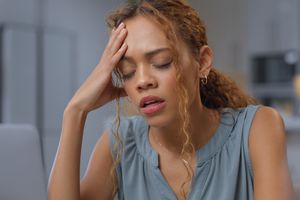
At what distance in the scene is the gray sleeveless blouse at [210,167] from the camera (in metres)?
1.26

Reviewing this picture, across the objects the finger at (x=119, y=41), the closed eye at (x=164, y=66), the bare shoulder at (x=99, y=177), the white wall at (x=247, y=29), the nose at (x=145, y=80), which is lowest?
the bare shoulder at (x=99, y=177)

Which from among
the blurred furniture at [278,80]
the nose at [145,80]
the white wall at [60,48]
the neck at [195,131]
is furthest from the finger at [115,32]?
the blurred furniture at [278,80]

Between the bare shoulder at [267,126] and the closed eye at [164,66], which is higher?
the closed eye at [164,66]

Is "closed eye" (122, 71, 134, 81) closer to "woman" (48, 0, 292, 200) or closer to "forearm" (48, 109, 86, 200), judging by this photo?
"woman" (48, 0, 292, 200)

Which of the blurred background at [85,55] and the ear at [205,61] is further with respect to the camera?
the blurred background at [85,55]

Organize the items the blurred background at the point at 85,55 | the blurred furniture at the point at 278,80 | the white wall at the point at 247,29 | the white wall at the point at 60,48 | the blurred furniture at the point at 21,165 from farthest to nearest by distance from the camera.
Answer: the white wall at the point at 247,29
the blurred furniture at the point at 278,80
the white wall at the point at 60,48
the blurred background at the point at 85,55
the blurred furniture at the point at 21,165

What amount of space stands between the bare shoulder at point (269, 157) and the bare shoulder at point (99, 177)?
37cm

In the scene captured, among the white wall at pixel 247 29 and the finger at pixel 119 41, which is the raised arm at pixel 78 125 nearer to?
the finger at pixel 119 41

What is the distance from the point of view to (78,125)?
129cm

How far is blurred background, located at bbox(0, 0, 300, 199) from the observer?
413 cm

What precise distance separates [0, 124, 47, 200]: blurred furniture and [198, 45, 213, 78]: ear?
0.43 m

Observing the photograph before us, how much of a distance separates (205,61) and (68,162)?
1.37ft

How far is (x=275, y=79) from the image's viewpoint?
4.87m

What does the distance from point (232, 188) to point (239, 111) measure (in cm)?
22
